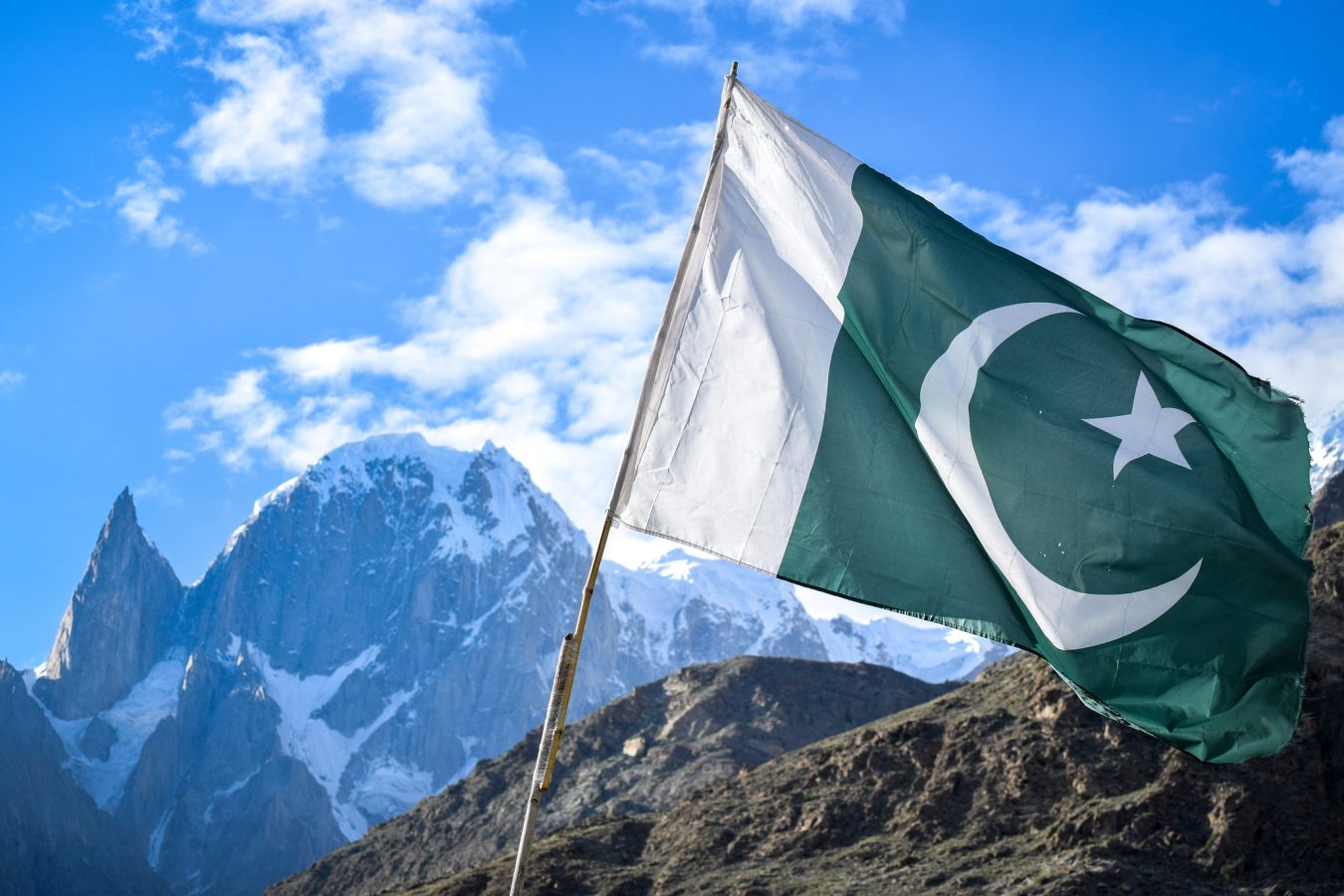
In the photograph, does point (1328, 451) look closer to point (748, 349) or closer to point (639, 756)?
point (639, 756)

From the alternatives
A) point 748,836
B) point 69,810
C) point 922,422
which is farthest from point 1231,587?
point 69,810

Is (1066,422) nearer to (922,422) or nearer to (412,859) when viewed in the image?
(922,422)

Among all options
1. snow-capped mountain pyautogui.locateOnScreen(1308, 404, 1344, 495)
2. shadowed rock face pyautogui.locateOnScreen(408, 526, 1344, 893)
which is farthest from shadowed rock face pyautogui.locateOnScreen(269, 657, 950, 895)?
snow-capped mountain pyautogui.locateOnScreen(1308, 404, 1344, 495)

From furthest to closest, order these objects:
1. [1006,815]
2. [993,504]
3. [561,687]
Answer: [1006,815]
[993,504]
[561,687]

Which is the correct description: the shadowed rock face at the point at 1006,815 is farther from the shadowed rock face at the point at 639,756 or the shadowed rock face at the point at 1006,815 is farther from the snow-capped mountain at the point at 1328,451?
the snow-capped mountain at the point at 1328,451

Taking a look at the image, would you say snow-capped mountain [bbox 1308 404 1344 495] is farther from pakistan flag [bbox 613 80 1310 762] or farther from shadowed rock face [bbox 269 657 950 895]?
pakistan flag [bbox 613 80 1310 762]

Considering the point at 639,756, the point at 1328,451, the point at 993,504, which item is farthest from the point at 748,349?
the point at 1328,451

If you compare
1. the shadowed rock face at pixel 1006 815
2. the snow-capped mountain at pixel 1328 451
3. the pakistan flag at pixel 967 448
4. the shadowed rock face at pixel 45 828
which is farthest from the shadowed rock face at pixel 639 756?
the snow-capped mountain at pixel 1328 451
